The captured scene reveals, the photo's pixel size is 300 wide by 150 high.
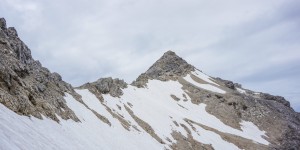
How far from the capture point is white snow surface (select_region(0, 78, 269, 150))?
21.9 metres

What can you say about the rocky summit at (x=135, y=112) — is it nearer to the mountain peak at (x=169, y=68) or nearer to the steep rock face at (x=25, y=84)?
the steep rock face at (x=25, y=84)

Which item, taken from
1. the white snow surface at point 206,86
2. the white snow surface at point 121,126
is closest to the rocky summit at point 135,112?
the white snow surface at point 121,126

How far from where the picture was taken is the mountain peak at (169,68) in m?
97.6

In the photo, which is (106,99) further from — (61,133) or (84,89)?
(61,133)

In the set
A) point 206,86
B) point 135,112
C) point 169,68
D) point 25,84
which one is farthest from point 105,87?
point 169,68

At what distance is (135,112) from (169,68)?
160ft

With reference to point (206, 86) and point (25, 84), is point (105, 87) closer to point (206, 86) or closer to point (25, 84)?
point (25, 84)

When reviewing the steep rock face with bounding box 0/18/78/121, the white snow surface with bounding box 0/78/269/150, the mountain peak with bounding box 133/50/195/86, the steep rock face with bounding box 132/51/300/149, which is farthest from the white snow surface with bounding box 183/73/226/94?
the steep rock face with bounding box 0/18/78/121

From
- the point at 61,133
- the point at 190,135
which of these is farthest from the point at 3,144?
the point at 190,135

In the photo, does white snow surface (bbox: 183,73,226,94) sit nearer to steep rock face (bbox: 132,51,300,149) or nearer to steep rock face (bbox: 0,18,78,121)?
steep rock face (bbox: 132,51,300,149)

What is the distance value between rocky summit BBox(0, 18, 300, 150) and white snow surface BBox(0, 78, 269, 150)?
0.26 ft

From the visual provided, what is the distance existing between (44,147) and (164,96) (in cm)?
5718

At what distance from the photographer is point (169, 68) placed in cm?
10425

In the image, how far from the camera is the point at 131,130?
4556cm
